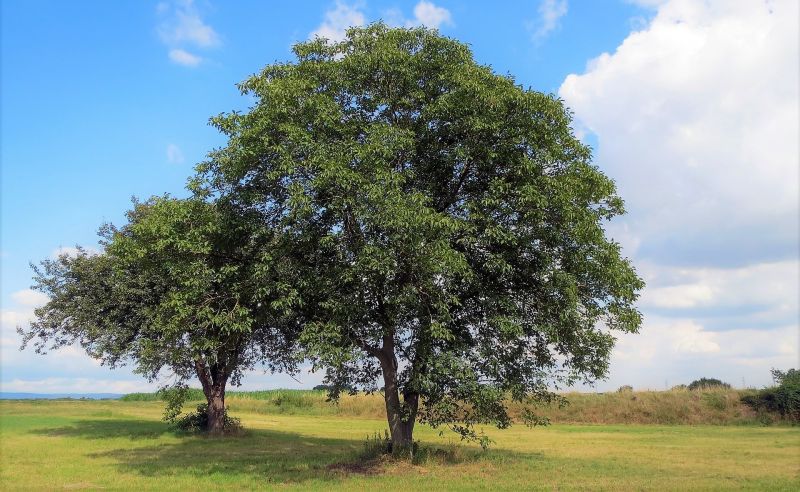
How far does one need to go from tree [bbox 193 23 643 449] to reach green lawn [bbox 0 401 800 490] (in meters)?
2.79

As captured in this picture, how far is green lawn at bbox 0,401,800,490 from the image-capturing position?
20.9m

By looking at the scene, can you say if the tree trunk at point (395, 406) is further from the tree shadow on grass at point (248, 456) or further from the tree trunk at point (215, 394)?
the tree trunk at point (215, 394)

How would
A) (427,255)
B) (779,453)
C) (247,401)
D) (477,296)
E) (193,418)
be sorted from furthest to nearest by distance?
(247,401)
(193,418)
(779,453)
(477,296)
(427,255)

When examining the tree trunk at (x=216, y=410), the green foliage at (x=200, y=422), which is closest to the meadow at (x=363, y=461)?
the green foliage at (x=200, y=422)

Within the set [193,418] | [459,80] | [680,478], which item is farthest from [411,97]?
[193,418]

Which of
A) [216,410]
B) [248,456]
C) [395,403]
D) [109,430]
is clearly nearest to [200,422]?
[216,410]

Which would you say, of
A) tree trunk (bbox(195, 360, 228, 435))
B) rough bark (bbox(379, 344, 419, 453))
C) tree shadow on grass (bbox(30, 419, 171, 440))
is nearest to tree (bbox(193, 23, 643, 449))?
rough bark (bbox(379, 344, 419, 453))

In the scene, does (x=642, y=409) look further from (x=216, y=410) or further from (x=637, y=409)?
(x=216, y=410)

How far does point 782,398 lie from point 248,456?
50.9 metres

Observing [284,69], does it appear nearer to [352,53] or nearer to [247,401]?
[352,53]

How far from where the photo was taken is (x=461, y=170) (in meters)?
23.5

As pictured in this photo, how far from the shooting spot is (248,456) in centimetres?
2908

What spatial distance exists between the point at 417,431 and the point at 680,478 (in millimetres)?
28868

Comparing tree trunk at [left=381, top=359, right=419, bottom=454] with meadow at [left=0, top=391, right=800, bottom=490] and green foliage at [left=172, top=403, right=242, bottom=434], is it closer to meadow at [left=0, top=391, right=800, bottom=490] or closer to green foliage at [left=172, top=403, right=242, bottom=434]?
meadow at [left=0, top=391, right=800, bottom=490]
